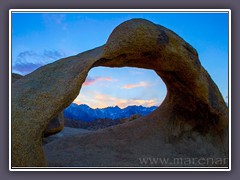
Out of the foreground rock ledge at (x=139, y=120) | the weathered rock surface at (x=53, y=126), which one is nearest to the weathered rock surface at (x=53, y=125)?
the weathered rock surface at (x=53, y=126)

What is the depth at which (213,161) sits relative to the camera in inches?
296

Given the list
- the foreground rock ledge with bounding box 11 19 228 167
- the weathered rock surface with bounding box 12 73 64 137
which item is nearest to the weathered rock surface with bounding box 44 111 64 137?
the weathered rock surface with bounding box 12 73 64 137

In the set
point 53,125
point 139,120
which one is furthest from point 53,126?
point 139,120

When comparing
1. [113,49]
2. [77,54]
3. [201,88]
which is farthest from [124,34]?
[201,88]

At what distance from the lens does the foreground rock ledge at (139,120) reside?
490 centimetres

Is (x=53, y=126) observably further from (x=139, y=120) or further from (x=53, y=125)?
(x=139, y=120)

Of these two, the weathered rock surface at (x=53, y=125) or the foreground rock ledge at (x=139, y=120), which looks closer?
the foreground rock ledge at (x=139, y=120)

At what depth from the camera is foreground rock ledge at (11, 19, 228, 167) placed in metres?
4.90

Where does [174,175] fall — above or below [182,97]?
below

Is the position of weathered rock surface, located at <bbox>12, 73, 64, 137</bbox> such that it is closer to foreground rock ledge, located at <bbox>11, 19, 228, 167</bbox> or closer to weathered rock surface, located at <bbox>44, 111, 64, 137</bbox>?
weathered rock surface, located at <bbox>44, 111, 64, 137</bbox>

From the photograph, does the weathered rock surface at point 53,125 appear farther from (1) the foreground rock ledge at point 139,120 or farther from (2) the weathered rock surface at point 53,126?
(1) the foreground rock ledge at point 139,120

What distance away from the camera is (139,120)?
9.61 m
